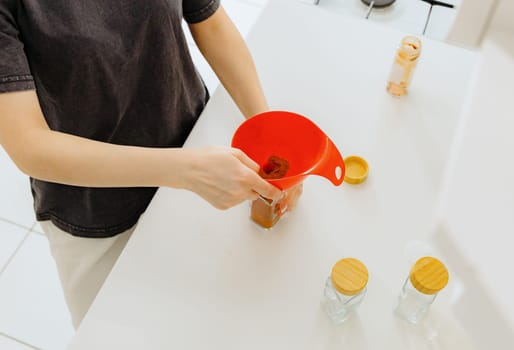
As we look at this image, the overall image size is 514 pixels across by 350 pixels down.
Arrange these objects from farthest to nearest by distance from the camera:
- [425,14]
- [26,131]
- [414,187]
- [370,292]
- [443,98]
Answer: [425,14]
[443,98]
[414,187]
[370,292]
[26,131]

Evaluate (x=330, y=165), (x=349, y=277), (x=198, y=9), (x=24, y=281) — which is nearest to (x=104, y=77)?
(x=198, y=9)

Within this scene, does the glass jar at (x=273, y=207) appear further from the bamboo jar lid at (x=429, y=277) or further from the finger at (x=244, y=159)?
the bamboo jar lid at (x=429, y=277)

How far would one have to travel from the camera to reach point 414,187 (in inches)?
37.4

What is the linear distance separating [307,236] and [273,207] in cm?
9

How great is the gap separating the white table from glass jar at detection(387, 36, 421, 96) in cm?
3

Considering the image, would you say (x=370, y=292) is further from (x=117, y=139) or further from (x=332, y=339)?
Result: (x=117, y=139)

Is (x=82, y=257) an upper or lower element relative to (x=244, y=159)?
lower

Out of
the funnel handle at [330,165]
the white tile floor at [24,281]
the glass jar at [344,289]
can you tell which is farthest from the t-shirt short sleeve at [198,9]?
the white tile floor at [24,281]

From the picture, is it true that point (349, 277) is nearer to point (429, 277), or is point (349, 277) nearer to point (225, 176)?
point (429, 277)

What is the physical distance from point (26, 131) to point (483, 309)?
0.62 meters

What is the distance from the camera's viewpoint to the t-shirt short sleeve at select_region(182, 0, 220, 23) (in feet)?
3.17

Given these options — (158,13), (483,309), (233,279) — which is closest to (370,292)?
(233,279)

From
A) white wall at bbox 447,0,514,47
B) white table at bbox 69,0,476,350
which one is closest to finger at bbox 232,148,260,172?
white table at bbox 69,0,476,350

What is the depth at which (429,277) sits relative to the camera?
71cm
